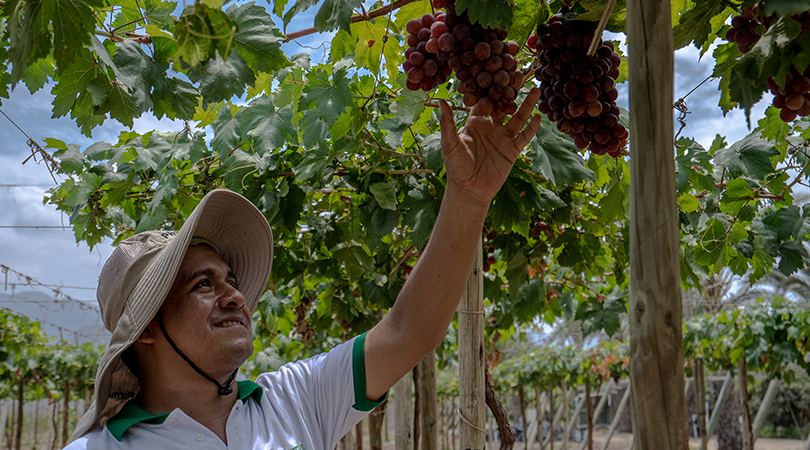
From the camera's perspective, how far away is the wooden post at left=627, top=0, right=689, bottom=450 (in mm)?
857

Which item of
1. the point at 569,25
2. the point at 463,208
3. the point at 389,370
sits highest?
the point at 569,25

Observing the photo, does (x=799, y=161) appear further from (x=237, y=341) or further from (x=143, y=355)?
(x=143, y=355)

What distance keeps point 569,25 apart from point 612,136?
254 millimetres

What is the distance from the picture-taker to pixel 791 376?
340 inches

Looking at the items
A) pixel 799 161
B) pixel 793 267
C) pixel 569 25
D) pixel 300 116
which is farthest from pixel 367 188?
pixel 793 267

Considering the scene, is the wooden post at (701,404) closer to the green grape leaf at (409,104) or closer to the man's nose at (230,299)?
the green grape leaf at (409,104)

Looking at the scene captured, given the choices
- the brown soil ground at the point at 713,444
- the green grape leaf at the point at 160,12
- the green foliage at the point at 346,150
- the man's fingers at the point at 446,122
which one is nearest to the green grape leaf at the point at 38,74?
the green foliage at the point at 346,150

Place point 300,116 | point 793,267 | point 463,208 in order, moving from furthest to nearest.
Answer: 1. point 793,267
2. point 300,116
3. point 463,208

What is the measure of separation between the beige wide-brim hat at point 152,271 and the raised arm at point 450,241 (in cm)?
55

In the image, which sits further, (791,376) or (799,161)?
(791,376)

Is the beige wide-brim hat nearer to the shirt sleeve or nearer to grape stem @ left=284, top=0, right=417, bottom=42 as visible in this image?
the shirt sleeve

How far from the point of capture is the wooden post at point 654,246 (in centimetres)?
86

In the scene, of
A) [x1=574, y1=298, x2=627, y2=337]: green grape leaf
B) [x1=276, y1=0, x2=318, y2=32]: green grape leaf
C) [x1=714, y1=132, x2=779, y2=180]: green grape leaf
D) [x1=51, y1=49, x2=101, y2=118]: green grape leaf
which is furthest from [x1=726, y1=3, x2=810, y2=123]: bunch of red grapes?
[x1=574, y1=298, x2=627, y2=337]: green grape leaf

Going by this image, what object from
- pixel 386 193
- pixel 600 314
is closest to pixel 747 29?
pixel 386 193
